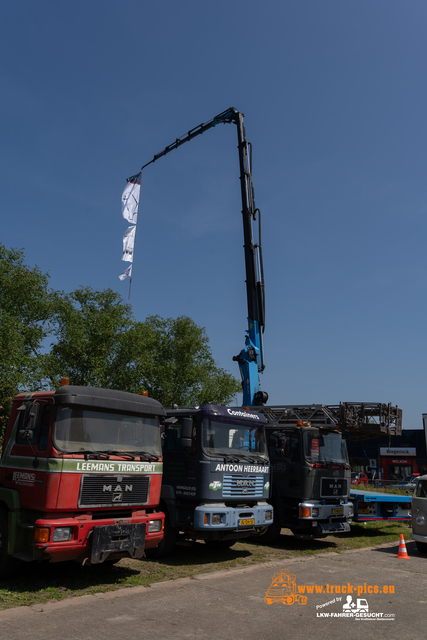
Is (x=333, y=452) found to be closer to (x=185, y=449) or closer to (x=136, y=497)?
(x=185, y=449)

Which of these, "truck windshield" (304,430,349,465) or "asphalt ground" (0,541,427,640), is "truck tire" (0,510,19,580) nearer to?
"asphalt ground" (0,541,427,640)

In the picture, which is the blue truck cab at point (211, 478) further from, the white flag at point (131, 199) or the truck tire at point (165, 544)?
the white flag at point (131, 199)

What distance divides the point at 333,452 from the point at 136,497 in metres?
6.47

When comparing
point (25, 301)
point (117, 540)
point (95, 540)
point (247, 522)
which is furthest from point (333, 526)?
point (25, 301)

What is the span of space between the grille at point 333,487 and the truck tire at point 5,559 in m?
7.23

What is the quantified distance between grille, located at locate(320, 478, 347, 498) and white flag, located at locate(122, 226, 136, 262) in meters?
13.4

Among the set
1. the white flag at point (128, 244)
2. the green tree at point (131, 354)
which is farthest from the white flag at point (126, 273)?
the green tree at point (131, 354)


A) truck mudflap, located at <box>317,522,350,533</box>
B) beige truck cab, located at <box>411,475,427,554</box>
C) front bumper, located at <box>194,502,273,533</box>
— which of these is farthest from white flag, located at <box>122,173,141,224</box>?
beige truck cab, located at <box>411,475,427,554</box>

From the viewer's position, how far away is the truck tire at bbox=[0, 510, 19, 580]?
279 inches

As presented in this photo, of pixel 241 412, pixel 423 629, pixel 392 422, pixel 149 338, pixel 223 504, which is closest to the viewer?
pixel 423 629

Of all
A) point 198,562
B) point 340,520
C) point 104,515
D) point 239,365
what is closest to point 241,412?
point 198,562

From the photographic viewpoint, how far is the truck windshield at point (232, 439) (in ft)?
31.2

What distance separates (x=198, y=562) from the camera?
954 centimetres

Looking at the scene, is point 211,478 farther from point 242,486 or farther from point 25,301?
point 25,301
